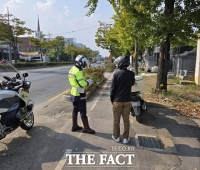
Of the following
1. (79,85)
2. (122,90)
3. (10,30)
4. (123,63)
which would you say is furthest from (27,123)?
(10,30)

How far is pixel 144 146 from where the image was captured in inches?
181

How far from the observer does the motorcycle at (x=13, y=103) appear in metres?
4.29

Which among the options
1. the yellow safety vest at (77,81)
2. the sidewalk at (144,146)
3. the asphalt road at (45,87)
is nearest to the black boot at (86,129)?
the sidewalk at (144,146)

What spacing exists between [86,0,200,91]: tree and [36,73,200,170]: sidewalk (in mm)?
3310

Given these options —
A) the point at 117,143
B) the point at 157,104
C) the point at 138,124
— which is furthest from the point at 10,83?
the point at 157,104

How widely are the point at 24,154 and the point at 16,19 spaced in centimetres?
3380

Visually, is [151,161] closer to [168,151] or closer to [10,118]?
[168,151]

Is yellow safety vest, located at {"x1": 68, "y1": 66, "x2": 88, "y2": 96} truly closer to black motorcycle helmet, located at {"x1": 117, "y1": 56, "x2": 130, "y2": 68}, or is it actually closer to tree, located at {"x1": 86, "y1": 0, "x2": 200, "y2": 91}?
black motorcycle helmet, located at {"x1": 117, "y1": 56, "x2": 130, "y2": 68}

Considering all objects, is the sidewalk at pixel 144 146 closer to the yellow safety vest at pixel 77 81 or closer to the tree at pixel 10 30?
the yellow safety vest at pixel 77 81

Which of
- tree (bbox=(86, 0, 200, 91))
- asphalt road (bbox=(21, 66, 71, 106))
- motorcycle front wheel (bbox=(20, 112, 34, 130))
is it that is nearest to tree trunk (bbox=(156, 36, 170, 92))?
tree (bbox=(86, 0, 200, 91))

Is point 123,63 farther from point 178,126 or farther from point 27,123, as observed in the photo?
point 27,123

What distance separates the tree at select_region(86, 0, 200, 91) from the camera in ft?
27.4

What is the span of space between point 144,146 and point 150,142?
284 mm

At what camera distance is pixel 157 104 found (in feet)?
26.0
